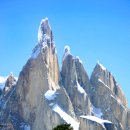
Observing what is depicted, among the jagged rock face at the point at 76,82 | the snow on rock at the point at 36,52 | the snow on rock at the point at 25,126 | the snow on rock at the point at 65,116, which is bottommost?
the snow on rock at the point at 65,116

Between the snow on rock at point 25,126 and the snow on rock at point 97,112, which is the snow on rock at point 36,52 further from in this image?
the snow on rock at point 97,112

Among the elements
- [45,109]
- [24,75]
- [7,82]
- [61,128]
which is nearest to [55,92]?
[45,109]

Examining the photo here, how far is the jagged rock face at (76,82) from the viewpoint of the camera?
177125 mm

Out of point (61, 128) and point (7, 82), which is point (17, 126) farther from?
point (61, 128)

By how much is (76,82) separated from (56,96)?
2028 cm

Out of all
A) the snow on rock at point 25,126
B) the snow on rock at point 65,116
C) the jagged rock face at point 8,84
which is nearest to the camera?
the snow on rock at point 65,116

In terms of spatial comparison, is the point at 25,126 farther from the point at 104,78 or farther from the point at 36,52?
the point at 104,78

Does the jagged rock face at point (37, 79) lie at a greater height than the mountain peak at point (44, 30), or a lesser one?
lesser

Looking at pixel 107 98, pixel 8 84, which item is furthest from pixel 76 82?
pixel 8 84

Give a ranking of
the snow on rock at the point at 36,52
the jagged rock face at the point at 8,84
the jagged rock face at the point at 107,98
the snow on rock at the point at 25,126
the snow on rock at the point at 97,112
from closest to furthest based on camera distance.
Answer: 1. the snow on rock at the point at 25,126
2. the snow on rock at the point at 97,112
3. the snow on rock at the point at 36,52
4. the jagged rock face at the point at 107,98
5. the jagged rock face at the point at 8,84

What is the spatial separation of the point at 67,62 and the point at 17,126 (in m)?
29.0

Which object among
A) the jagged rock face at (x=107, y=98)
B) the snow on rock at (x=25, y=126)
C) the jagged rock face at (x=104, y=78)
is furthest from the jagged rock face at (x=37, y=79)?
the jagged rock face at (x=104, y=78)

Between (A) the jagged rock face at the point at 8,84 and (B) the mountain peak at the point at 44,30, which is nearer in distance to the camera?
(B) the mountain peak at the point at 44,30

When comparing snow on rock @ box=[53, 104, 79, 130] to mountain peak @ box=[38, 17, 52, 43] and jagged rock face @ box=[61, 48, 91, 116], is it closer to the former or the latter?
jagged rock face @ box=[61, 48, 91, 116]
